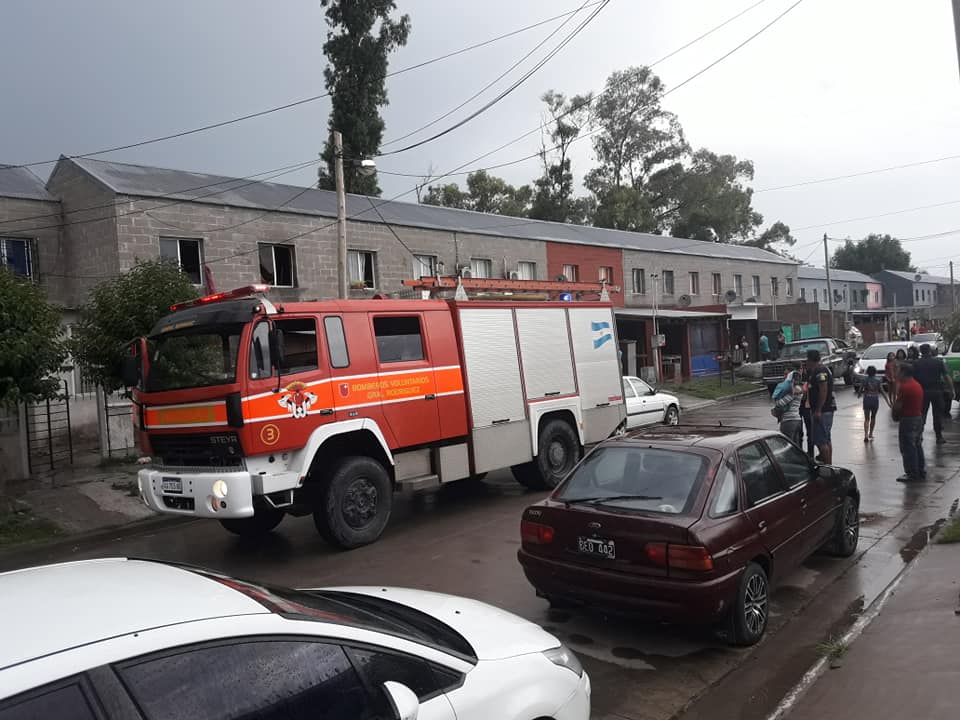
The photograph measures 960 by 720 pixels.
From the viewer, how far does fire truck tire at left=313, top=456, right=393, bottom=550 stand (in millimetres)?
7770

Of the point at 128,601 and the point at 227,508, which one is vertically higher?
the point at 128,601

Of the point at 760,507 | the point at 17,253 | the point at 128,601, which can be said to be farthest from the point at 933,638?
the point at 17,253

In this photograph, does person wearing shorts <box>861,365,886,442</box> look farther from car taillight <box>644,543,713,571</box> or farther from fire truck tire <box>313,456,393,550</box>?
car taillight <box>644,543,713,571</box>

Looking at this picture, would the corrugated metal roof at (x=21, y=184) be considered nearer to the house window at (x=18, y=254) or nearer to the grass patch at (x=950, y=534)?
the house window at (x=18, y=254)

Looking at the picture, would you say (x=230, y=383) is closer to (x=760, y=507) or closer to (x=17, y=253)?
(x=760, y=507)

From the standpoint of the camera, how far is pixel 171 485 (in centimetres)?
755

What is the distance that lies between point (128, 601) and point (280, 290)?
1866 centimetres

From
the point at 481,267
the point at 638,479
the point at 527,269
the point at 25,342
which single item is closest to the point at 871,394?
the point at 638,479

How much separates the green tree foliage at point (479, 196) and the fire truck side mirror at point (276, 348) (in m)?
44.0

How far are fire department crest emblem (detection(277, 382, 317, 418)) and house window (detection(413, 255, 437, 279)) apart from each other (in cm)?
1644

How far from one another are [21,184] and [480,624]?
20418 mm

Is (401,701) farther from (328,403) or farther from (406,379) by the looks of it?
(406,379)

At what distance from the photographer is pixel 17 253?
17.6m

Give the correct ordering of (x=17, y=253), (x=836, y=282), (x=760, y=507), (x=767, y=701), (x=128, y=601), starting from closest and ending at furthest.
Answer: (x=128, y=601) → (x=767, y=701) → (x=760, y=507) → (x=17, y=253) → (x=836, y=282)
